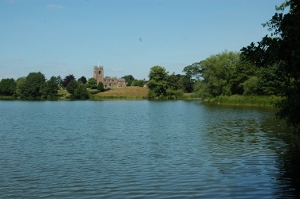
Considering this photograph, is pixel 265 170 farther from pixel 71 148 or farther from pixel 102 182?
pixel 71 148

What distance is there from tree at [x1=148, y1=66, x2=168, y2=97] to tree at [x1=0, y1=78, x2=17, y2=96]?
57723mm

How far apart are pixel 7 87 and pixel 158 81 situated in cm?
6276

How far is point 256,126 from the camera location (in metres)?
33.6

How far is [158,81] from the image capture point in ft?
431

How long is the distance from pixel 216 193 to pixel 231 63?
72.9 m

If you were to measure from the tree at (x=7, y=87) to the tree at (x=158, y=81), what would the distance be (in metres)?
57.7

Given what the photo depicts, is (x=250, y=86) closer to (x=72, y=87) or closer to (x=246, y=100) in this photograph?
(x=246, y=100)

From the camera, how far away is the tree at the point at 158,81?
428 ft

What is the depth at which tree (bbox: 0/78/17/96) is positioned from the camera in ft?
506

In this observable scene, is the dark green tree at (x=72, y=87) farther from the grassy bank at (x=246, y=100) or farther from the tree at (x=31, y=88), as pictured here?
the grassy bank at (x=246, y=100)

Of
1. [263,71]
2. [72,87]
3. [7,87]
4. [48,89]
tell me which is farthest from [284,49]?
[7,87]

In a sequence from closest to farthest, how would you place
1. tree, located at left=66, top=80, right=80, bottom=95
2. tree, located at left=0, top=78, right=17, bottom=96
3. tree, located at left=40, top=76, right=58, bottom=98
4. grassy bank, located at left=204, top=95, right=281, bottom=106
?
grassy bank, located at left=204, top=95, right=281, bottom=106 → tree, located at left=66, top=80, right=80, bottom=95 → tree, located at left=40, top=76, right=58, bottom=98 → tree, located at left=0, top=78, right=17, bottom=96

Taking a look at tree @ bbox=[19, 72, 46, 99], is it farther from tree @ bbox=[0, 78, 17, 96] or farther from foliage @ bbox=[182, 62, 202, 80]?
foliage @ bbox=[182, 62, 202, 80]

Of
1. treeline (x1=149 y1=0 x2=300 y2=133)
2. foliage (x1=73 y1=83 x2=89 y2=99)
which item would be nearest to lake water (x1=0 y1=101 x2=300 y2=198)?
treeline (x1=149 y1=0 x2=300 y2=133)
